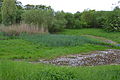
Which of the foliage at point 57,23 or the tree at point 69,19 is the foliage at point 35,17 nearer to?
the foliage at point 57,23

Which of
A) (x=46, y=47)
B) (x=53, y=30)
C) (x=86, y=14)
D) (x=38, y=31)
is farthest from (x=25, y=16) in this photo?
(x=86, y=14)

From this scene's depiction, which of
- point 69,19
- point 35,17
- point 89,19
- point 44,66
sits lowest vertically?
point 44,66

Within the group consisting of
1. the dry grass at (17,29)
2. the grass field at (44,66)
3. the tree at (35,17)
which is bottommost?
the grass field at (44,66)

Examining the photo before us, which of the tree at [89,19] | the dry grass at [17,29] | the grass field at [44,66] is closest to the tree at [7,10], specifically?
the dry grass at [17,29]

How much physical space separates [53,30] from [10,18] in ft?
38.6

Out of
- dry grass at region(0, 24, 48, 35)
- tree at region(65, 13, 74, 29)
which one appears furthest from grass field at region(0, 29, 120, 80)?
tree at region(65, 13, 74, 29)

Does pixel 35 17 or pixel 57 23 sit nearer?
pixel 35 17

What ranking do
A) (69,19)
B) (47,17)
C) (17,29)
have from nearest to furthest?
(17,29)
(47,17)
(69,19)

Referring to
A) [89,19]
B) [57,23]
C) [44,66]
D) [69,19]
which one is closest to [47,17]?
[57,23]

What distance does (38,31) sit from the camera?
25750mm

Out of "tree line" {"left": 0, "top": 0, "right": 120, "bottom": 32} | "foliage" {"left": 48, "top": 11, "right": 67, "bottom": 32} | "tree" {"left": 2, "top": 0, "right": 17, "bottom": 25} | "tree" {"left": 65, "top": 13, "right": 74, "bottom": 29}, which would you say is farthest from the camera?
"tree" {"left": 65, "top": 13, "right": 74, "bottom": 29}

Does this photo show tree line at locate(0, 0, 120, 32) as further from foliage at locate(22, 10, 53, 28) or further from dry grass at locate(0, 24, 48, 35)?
dry grass at locate(0, 24, 48, 35)

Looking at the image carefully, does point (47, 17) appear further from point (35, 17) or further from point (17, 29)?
point (17, 29)

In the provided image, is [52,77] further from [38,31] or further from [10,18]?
[10,18]
